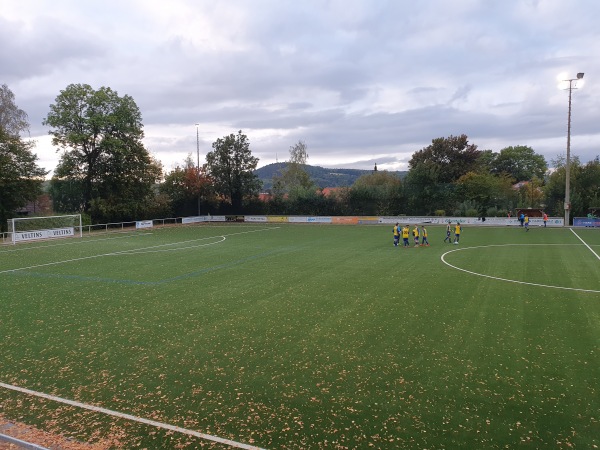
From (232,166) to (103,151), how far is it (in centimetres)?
1733

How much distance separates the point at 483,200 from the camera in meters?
47.8

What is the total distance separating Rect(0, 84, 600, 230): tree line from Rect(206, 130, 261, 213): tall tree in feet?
0.45

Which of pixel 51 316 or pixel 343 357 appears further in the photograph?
pixel 51 316

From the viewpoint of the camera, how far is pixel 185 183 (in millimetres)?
53812

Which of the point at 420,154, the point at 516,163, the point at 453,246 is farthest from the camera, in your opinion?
the point at 516,163

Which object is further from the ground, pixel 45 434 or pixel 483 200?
pixel 483 200

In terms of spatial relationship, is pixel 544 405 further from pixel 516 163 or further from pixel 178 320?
pixel 516 163

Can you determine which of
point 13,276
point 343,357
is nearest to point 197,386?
point 343,357

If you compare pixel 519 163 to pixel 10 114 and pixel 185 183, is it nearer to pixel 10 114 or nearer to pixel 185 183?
pixel 185 183

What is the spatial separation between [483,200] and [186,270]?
1604 inches

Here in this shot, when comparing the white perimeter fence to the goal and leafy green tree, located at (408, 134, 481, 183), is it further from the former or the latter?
leafy green tree, located at (408, 134, 481, 183)

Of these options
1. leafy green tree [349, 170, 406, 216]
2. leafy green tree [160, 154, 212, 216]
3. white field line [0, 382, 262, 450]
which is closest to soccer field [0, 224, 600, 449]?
white field line [0, 382, 262, 450]

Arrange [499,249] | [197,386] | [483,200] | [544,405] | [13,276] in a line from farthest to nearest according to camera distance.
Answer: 1. [483,200]
2. [499,249]
3. [13,276]
4. [197,386]
5. [544,405]

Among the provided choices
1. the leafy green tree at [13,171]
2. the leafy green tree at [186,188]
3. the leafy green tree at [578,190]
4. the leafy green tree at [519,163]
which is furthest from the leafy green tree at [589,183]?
the leafy green tree at [13,171]
